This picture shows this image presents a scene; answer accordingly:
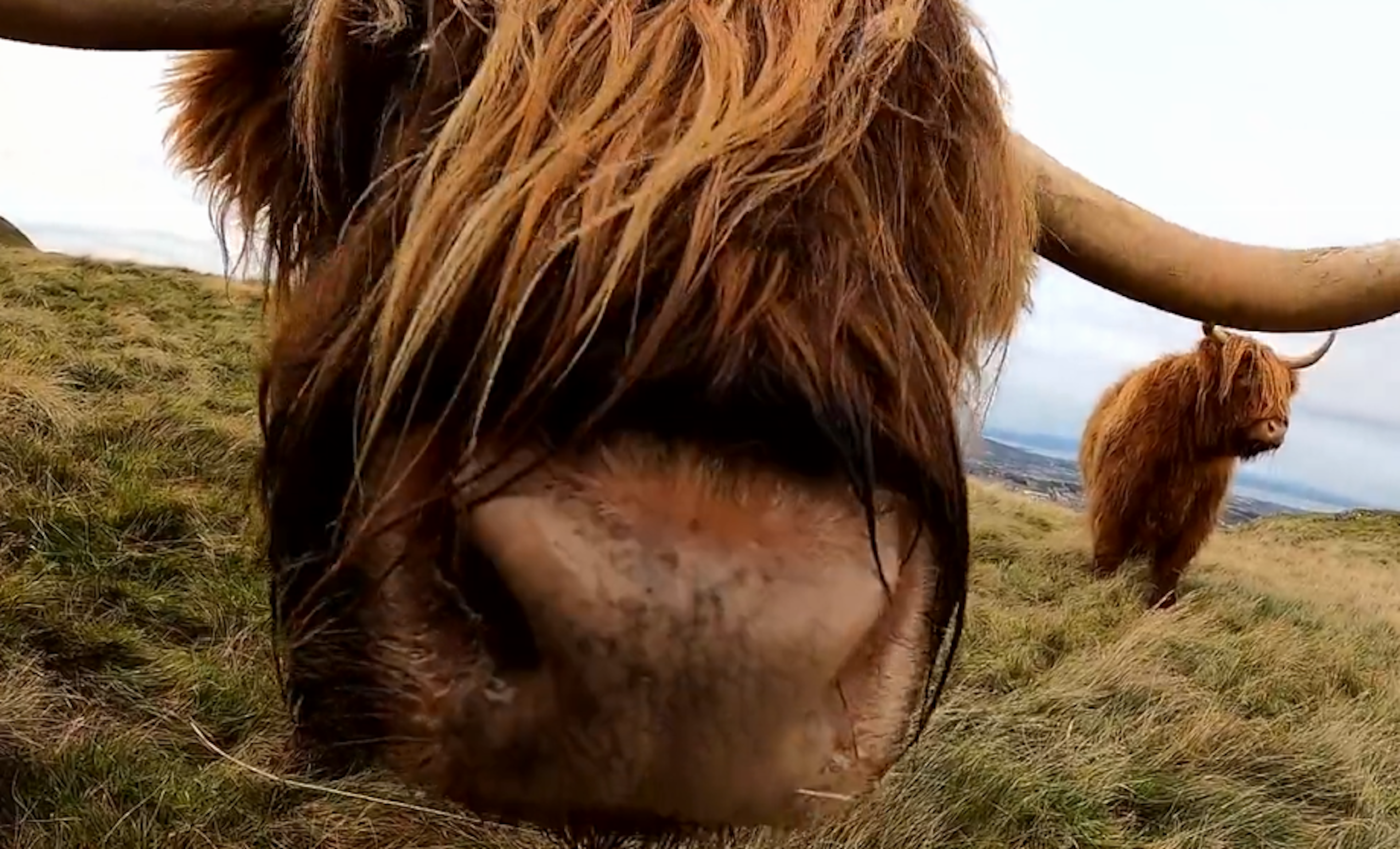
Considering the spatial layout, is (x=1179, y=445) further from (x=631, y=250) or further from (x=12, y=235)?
(x=12, y=235)

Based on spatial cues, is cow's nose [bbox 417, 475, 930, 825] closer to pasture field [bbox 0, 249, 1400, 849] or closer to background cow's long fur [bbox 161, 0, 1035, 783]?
background cow's long fur [bbox 161, 0, 1035, 783]

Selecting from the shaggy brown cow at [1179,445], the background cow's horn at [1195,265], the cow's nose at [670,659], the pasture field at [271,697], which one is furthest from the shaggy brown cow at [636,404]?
the shaggy brown cow at [1179,445]

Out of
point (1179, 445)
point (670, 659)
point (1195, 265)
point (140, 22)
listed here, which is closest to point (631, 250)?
point (670, 659)

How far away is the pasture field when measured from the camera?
3369 mm

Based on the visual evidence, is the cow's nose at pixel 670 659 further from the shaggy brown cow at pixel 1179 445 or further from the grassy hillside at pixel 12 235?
the grassy hillside at pixel 12 235

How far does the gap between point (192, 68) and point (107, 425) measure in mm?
3406

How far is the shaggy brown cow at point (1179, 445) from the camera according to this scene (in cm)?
775

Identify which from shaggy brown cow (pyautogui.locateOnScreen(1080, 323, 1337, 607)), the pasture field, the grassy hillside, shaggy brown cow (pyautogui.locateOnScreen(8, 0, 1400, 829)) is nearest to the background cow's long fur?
shaggy brown cow (pyautogui.locateOnScreen(8, 0, 1400, 829))

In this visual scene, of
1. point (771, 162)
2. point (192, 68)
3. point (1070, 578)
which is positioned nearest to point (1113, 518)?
point (1070, 578)

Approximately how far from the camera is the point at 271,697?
3.82 m

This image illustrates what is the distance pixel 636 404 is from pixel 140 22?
4.81ft

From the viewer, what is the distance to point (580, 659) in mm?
1318

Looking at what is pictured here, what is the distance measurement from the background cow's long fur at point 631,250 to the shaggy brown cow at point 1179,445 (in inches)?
241

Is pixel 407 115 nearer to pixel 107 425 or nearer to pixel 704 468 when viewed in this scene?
pixel 704 468
